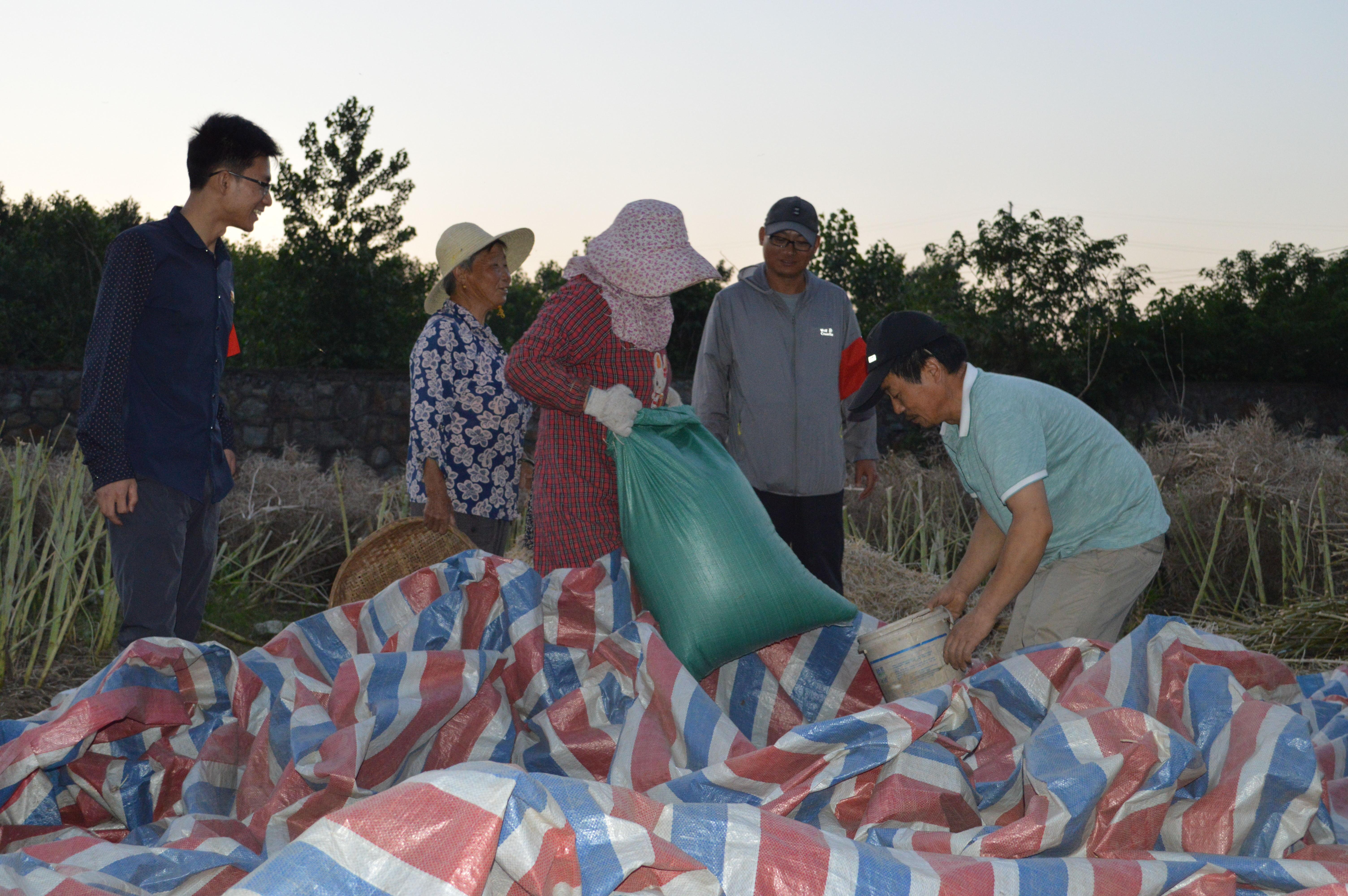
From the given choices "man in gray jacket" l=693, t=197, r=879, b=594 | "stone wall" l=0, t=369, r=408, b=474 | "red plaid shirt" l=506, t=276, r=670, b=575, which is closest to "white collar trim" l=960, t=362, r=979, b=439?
"red plaid shirt" l=506, t=276, r=670, b=575

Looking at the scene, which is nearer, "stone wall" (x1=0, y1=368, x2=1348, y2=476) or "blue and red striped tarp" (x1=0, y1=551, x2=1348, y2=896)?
"blue and red striped tarp" (x1=0, y1=551, x2=1348, y2=896)

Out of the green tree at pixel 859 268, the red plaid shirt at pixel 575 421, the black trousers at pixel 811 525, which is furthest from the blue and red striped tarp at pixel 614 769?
the green tree at pixel 859 268

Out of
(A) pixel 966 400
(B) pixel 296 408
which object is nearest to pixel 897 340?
(A) pixel 966 400

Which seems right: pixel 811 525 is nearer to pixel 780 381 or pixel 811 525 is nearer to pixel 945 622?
pixel 780 381

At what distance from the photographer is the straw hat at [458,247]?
10.2 feet

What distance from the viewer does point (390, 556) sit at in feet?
9.28

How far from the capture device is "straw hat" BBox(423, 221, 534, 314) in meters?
3.10

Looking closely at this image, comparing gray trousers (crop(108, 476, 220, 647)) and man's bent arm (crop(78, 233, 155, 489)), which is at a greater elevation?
man's bent arm (crop(78, 233, 155, 489))

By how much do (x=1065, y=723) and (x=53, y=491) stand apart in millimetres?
3306

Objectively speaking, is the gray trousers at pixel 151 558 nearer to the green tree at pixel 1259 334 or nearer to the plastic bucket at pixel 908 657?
the plastic bucket at pixel 908 657

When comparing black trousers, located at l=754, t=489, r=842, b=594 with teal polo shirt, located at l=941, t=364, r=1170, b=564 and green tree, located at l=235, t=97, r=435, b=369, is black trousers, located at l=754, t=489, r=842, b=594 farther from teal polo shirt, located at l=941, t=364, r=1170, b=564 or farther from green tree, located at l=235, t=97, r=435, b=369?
green tree, located at l=235, t=97, r=435, b=369

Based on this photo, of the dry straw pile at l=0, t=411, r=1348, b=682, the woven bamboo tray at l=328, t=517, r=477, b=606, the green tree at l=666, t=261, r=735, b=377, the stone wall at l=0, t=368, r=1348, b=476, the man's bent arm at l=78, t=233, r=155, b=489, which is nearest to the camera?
the man's bent arm at l=78, t=233, r=155, b=489

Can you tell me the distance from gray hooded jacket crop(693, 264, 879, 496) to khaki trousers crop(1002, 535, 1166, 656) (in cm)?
115

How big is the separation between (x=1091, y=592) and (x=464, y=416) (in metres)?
1.69
